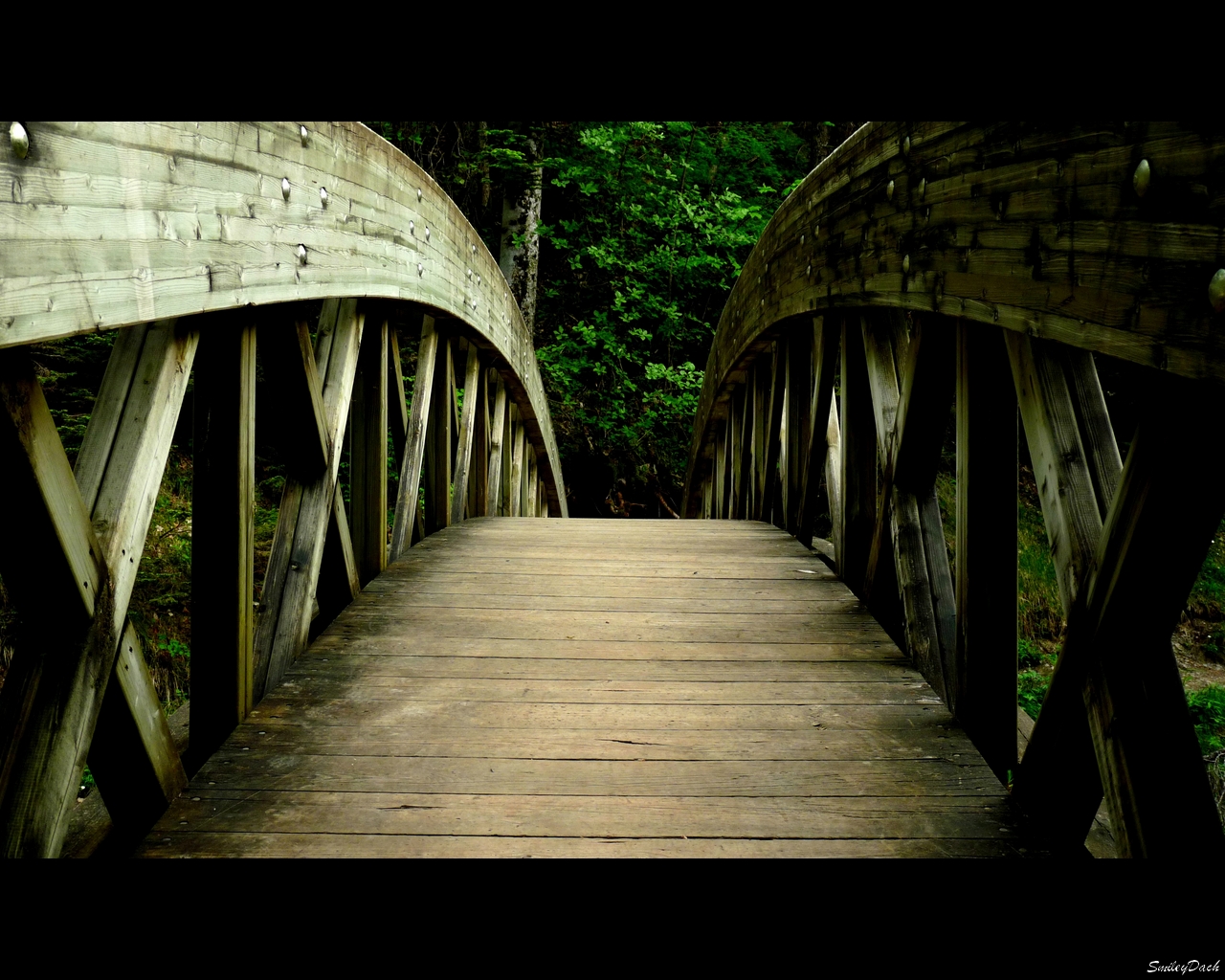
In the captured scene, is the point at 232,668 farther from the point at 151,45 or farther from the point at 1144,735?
the point at 1144,735

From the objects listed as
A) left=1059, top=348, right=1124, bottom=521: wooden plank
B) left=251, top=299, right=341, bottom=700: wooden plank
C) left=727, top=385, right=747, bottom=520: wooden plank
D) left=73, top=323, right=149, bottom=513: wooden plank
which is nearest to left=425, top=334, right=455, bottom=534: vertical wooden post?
left=251, top=299, right=341, bottom=700: wooden plank

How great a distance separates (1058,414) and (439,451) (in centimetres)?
373

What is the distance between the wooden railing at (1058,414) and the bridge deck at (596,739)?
244 mm

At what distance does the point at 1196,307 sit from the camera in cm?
124

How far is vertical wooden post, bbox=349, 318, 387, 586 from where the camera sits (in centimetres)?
357

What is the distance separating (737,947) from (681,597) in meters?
2.58

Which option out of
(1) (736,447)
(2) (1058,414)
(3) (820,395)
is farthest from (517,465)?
(2) (1058,414)

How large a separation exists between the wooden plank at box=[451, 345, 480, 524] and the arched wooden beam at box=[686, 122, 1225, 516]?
2.90 meters

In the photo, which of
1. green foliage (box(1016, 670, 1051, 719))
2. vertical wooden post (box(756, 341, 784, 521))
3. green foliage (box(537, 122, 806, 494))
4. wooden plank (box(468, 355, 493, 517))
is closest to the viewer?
green foliage (box(1016, 670, 1051, 719))

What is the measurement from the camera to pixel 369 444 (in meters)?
3.57

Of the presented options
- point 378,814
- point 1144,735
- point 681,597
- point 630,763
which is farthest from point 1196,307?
point 681,597

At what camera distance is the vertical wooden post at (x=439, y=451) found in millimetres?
4918

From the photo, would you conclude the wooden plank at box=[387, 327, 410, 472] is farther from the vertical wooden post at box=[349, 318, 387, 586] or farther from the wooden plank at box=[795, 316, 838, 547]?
the wooden plank at box=[795, 316, 838, 547]

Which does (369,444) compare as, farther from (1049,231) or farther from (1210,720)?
(1210,720)
